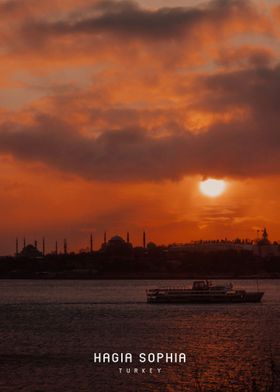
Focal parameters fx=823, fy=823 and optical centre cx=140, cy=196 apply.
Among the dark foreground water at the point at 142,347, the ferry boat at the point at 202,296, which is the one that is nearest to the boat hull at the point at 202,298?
the ferry boat at the point at 202,296

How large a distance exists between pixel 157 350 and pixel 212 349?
14.8ft

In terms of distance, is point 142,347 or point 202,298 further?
point 202,298

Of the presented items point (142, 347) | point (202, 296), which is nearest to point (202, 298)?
point (202, 296)

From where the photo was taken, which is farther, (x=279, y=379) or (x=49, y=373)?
(x=49, y=373)

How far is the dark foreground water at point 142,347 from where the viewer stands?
50219 millimetres

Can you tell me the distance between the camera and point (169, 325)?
298 ft

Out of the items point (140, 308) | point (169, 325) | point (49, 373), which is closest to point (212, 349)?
point (49, 373)

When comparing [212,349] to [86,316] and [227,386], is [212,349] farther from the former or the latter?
[86,316]

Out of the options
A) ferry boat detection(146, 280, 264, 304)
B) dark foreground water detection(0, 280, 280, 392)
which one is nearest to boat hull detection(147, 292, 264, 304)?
ferry boat detection(146, 280, 264, 304)

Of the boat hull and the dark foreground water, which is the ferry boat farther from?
the dark foreground water

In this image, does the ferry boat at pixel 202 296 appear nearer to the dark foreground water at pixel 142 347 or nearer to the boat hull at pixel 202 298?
the boat hull at pixel 202 298

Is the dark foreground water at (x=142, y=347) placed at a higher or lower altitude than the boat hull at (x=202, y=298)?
lower

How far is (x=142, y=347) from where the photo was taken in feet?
228

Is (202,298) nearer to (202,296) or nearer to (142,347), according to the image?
(202,296)
